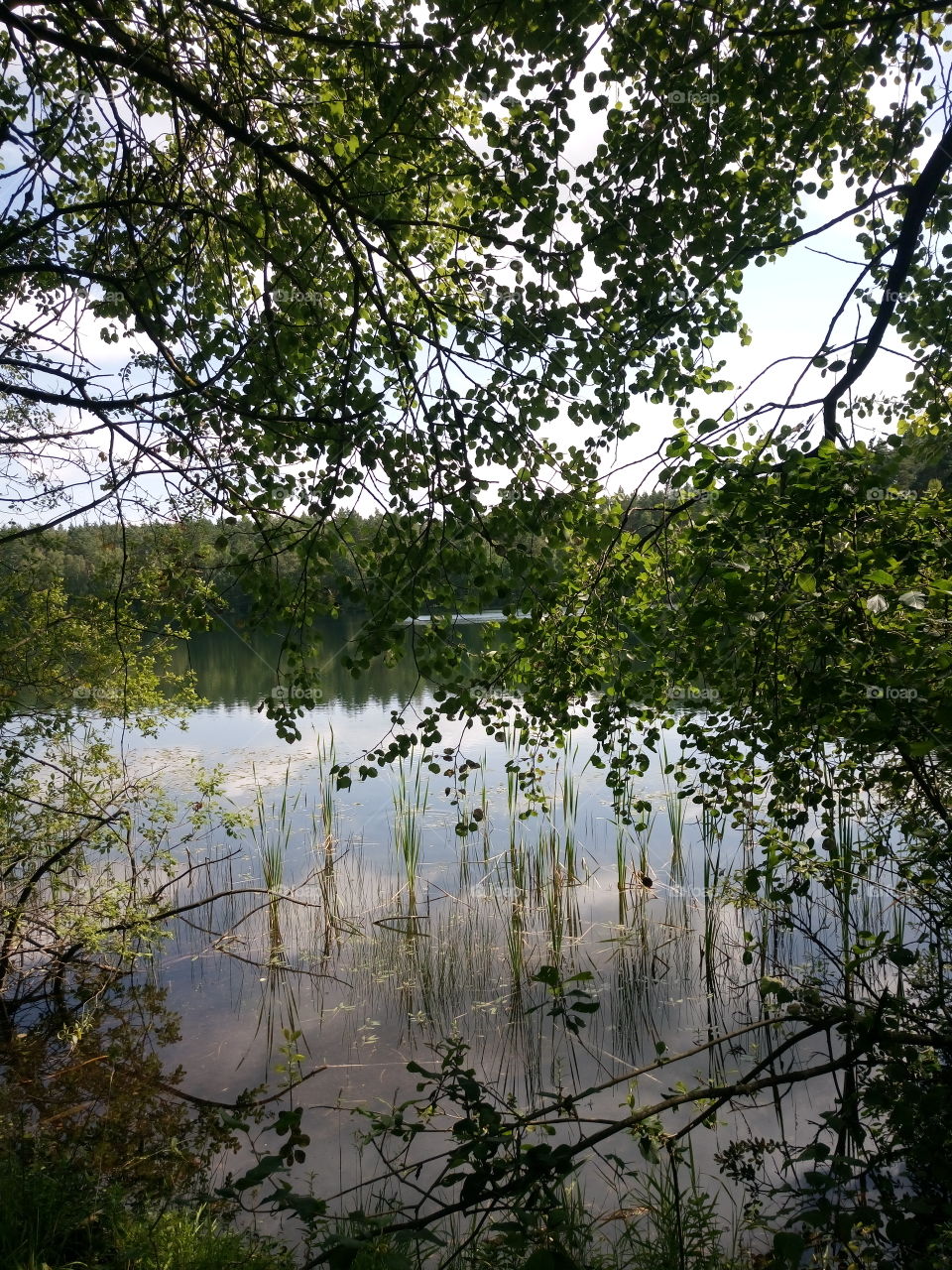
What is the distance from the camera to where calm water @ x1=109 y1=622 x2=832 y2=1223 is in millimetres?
4793

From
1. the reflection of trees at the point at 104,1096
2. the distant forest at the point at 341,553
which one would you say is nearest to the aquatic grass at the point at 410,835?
the reflection of trees at the point at 104,1096

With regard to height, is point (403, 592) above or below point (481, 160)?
below

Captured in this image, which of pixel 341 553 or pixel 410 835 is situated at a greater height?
pixel 341 553

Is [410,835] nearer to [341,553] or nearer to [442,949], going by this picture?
[442,949]

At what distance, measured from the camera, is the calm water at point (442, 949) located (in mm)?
4793

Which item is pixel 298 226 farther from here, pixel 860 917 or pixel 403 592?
pixel 860 917

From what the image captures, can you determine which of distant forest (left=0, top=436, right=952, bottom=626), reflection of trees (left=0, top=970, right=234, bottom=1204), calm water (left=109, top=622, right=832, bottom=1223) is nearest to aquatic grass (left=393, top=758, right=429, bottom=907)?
calm water (left=109, top=622, right=832, bottom=1223)

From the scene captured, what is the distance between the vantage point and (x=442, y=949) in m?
6.24

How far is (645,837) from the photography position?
7648mm

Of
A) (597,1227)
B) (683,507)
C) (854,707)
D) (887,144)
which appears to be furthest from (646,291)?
(597,1227)

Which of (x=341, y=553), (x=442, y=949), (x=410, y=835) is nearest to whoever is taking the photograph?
(x=341, y=553)

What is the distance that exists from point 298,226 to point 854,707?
11.9 feet

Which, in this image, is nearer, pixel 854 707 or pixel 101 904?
pixel 854 707

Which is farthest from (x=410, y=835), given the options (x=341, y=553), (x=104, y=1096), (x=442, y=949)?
(x=341, y=553)
